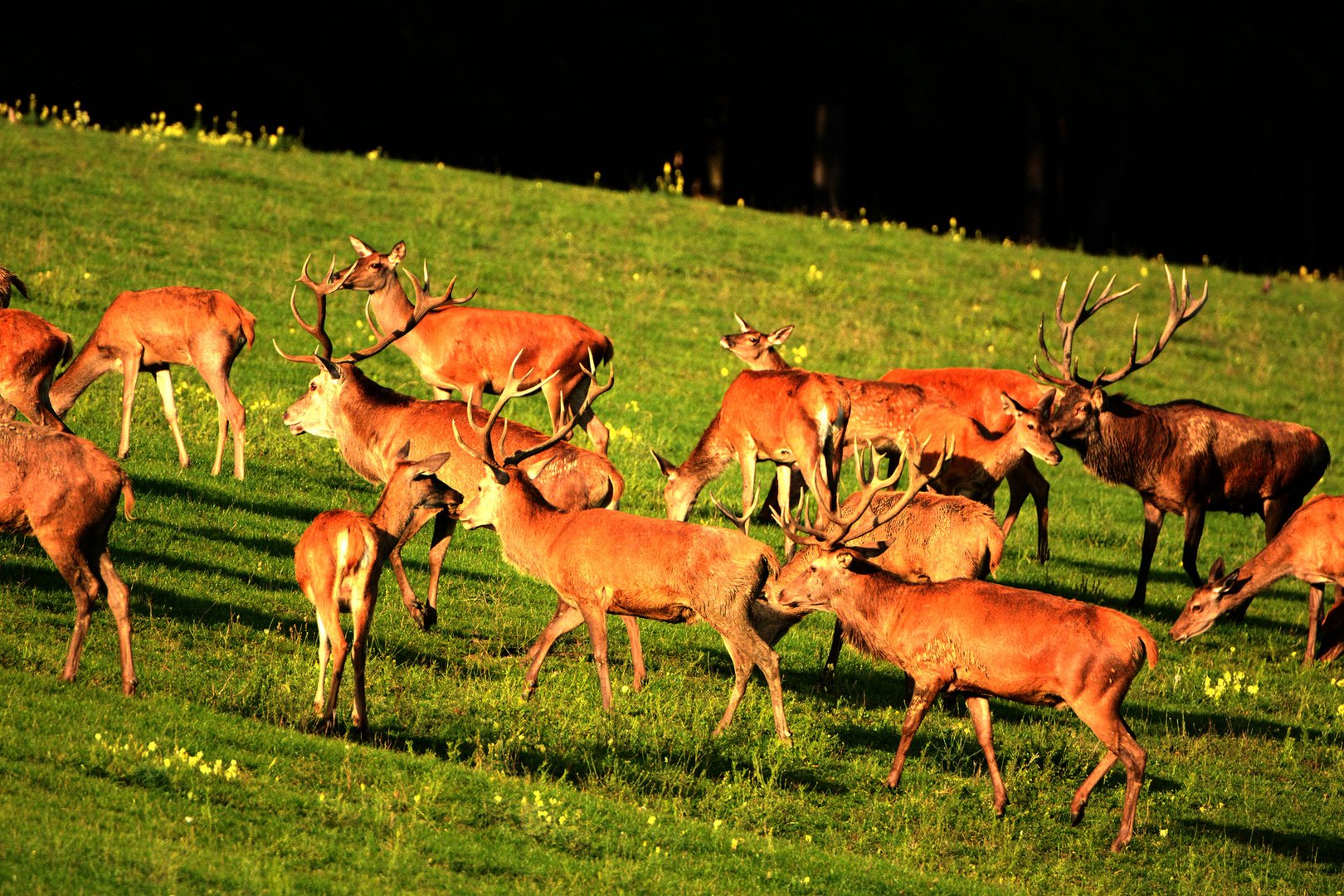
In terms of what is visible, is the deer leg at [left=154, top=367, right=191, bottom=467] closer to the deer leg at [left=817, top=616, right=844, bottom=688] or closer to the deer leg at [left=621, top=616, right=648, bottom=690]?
the deer leg at [left=621, top=616, right=648, bottom=690]

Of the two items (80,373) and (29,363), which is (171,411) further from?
(29,363)

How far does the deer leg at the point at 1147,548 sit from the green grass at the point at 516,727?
231 millimetres

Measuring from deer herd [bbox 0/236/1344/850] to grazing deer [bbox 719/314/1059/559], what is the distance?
3 centimetres

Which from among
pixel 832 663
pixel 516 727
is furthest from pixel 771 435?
pixel 516 727

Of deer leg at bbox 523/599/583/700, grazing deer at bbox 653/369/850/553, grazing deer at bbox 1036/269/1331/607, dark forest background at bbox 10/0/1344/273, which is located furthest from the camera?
dark forest background at bbox 10/0/1344/273

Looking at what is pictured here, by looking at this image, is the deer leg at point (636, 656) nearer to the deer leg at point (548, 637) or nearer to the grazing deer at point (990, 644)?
the deer leg at point (548, 637)

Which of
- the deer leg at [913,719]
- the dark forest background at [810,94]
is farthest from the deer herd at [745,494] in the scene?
the dark forest background at [810,94]

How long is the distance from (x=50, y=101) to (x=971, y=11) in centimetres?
2267

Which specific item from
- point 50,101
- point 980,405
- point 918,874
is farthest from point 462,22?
point 918,874

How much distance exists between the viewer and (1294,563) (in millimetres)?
13336

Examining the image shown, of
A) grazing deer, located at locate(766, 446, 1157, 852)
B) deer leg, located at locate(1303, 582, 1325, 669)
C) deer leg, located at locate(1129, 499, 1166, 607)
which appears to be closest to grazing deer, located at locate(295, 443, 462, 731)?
grazing deer, located at locate(766, 446, 1157, 852)

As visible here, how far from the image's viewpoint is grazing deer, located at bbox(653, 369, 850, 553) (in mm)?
13445

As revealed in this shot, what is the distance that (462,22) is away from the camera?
41.6 m

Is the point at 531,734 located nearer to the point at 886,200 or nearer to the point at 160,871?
the point at 160,871
